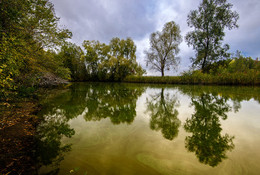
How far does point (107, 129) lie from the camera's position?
9.74 feet

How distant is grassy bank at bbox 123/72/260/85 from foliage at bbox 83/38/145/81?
553 centimetres

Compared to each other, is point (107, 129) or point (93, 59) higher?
point (93, 59)

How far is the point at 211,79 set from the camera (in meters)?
20.5

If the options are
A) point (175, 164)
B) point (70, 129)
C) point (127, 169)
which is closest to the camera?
point (127, 169)

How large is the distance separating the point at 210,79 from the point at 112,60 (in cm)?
2266

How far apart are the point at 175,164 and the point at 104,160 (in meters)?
1.13

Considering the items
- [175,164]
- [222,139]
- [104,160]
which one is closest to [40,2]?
[104,160]

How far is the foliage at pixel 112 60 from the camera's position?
30.4m

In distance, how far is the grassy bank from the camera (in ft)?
58.2

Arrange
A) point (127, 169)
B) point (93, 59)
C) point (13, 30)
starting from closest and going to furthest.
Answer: point (127, 169) → point (13, 30) → point (93, 59)

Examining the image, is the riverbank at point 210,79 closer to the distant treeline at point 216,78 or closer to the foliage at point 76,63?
the distant treeline at point 216,78

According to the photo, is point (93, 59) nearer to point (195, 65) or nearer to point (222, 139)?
point (195, 65)

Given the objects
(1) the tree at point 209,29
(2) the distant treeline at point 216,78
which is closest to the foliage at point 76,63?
(2) the distant treeline at point 216,78

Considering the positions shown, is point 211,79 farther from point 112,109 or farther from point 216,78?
point 112,109
